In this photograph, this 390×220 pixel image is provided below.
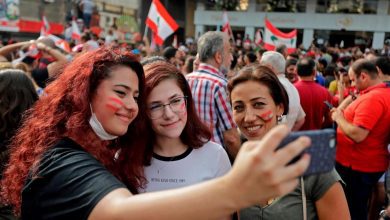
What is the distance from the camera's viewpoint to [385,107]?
3.48m

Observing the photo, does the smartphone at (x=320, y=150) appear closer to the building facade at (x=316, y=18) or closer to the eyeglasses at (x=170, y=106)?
the eyeglasses at (x=170, y=106)

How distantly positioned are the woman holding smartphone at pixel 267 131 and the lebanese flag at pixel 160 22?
5294 millimetres

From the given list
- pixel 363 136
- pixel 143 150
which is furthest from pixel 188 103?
pixel 363 136

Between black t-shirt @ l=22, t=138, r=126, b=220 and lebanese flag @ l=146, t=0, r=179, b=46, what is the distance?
6.02 metres

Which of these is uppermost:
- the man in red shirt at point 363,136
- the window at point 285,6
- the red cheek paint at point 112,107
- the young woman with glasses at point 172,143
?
the window at point 285,6

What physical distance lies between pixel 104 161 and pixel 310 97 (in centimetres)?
346

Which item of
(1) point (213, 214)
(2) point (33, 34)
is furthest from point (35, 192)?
(2) point (33, 34)

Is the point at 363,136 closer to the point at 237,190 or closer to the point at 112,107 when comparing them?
the point at 112,107

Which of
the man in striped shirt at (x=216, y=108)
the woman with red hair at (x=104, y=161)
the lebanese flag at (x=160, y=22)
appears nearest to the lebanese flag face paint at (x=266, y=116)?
the woman with red hair at (x=104, y=161)

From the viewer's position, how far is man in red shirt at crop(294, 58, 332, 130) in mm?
4488

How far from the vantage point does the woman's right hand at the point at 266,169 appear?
80 centimetres

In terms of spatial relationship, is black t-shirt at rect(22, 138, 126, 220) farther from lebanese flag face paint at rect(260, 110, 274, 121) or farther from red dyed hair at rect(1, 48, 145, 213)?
lebanese flag face paint at rect(260, 110, 274, 121)

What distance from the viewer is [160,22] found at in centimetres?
719

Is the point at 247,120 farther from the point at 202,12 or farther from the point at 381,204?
the point at 202,12
